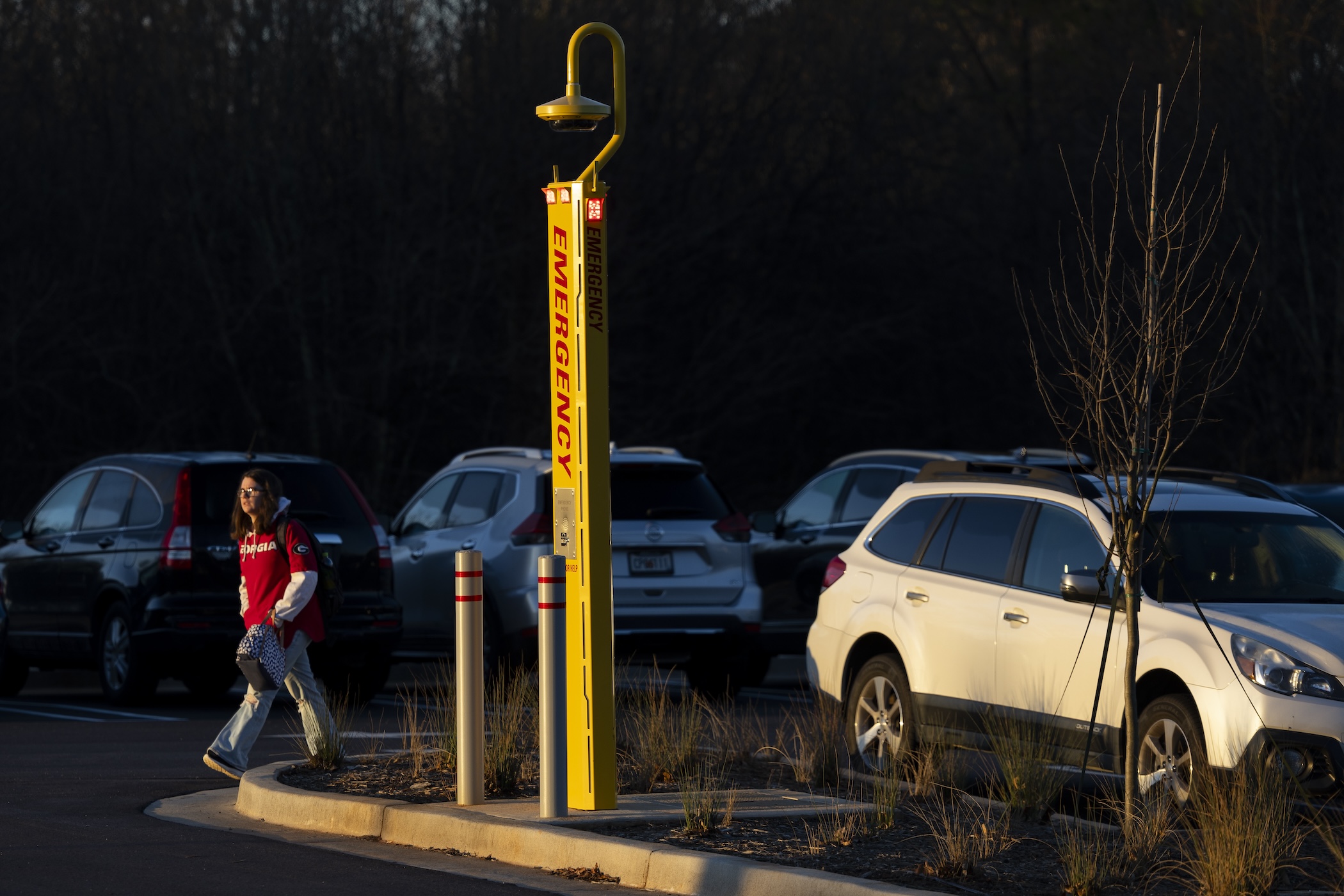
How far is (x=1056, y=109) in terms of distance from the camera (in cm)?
3675

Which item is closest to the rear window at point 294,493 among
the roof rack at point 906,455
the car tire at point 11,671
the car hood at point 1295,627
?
the car tire at point 11,671

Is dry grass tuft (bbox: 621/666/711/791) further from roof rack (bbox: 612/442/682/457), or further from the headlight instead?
roof rack (bbox: 612/442/682/457)

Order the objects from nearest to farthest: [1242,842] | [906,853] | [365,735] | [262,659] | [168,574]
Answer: [1242,842]
[906,853]
[262,659]
[365,735]
[168,574]

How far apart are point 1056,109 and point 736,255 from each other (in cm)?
906

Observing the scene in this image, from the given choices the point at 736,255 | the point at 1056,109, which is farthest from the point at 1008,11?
the point at 736,255

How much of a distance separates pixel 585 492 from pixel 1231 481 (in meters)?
4.00

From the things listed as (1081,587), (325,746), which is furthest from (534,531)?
(1081,587)

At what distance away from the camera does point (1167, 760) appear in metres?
8.50

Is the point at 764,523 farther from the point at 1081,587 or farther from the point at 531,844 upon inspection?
the point at 531,844

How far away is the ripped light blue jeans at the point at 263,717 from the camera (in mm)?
10039

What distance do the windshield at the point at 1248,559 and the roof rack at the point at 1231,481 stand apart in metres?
0.43

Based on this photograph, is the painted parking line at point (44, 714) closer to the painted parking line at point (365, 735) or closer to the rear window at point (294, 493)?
the rear window at point (294, 493)

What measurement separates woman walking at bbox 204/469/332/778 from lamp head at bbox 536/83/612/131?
2.88 metres

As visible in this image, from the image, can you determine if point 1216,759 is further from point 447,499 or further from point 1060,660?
point 447,499
